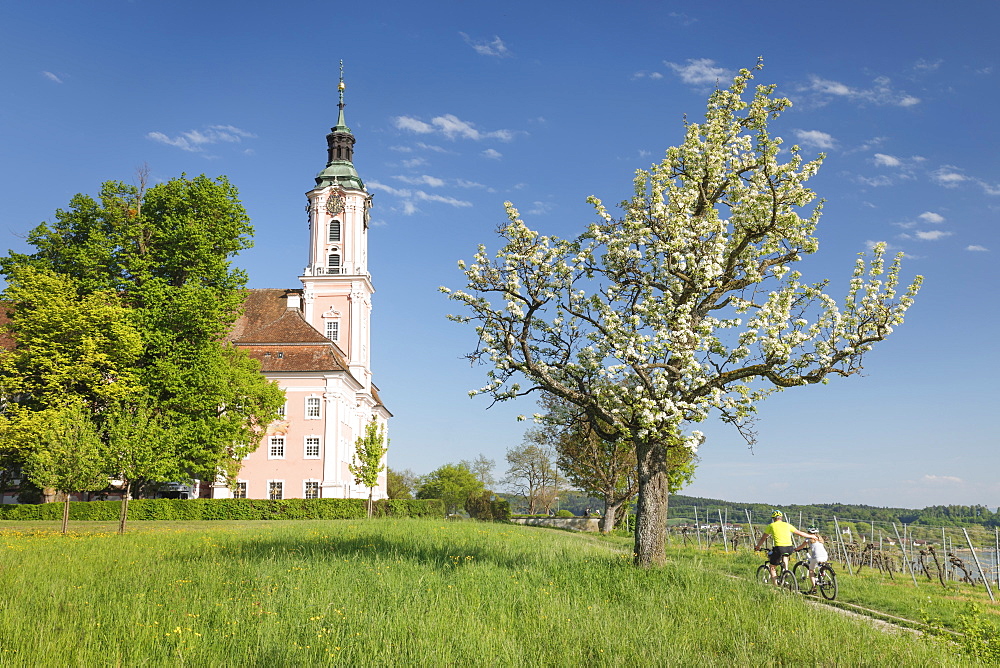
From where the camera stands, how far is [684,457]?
38.8 meters

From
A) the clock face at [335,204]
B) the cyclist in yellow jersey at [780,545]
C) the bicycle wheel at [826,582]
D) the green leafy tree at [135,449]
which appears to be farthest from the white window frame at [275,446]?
the bicycle wheel at [826,582]

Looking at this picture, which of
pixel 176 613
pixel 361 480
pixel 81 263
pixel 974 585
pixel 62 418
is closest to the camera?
pixel 176 613

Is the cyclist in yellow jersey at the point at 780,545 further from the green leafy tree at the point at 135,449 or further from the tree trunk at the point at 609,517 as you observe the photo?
the tree trunk at the point at 609,517

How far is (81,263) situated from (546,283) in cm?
2544

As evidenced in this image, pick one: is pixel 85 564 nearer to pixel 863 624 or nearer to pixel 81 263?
pixel 863 624

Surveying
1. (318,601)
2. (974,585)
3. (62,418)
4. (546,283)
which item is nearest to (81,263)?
(62,418)

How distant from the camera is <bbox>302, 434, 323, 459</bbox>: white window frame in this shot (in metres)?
52.1

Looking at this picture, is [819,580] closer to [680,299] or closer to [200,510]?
[680,299]

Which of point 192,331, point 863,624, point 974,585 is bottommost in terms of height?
point 974,585

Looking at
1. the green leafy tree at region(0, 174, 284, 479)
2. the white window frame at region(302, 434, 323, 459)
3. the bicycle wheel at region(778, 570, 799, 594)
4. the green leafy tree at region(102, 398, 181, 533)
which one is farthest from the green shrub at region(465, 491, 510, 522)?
the bicycle wheel at region(778, 570, 799, 594)

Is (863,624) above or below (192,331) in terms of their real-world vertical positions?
below

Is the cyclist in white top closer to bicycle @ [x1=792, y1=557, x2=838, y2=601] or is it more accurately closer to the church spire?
bicycle @ [x1=792, y1=557, x2=838, y2=601]

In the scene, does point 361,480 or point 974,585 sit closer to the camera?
point 974,585

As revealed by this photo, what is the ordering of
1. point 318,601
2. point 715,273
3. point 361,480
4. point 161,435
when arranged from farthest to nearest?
point 361,480 < point 161,435 < point 715,273 < point 318,601
